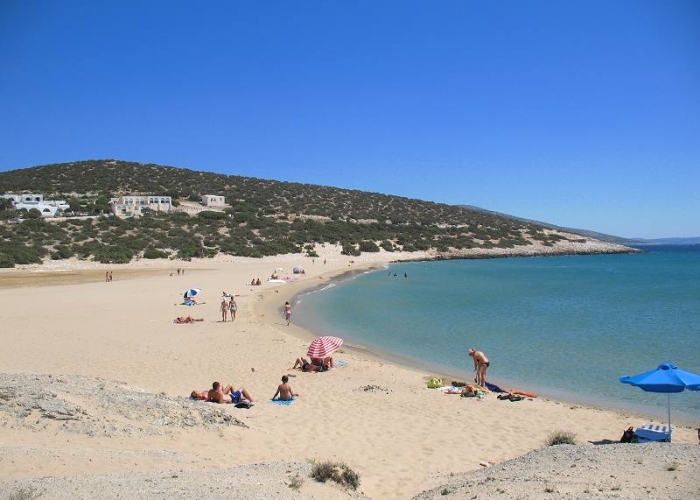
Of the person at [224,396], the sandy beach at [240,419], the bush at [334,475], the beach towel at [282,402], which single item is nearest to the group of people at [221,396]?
the person at [224,396]

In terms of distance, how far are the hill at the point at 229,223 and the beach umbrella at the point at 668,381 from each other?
158 feet

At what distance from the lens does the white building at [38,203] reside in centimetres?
6694

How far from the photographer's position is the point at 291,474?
23.2 ft

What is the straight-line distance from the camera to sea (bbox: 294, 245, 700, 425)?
14789 millimetres

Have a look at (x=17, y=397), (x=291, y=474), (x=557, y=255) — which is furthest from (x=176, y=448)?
(x=557, y=255)

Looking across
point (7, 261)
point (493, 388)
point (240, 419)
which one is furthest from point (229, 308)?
point (7, 261)

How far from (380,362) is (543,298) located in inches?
869

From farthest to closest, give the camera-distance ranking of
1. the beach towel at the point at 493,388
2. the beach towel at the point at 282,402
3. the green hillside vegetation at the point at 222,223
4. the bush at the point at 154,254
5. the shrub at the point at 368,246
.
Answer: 1. the shrub at the point at 368,246
2. the green hillside vegetation at the point at 222,223
3. the bush at the point at 154,254
4. the beach towel at the point at 493,388
5. the beach towel at the point at 282,402

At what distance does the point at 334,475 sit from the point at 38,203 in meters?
74.5

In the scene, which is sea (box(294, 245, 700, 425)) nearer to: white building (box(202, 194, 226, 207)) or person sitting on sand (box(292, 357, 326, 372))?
person sitting on sand (box(292, 357, 326, 372))

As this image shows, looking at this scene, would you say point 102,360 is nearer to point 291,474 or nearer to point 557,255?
point 291,474

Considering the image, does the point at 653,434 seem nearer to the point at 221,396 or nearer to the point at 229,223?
the point at 221,396

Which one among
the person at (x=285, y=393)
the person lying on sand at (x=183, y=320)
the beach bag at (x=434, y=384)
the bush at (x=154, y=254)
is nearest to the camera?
the person at (x=285, y=393)

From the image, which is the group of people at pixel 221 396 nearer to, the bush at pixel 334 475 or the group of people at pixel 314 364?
the group of people at pixel 314 364
